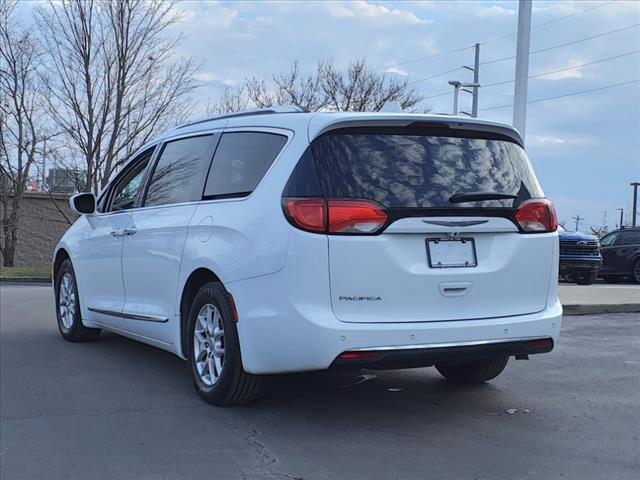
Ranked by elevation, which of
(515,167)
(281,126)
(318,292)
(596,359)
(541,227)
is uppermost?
(281,126)

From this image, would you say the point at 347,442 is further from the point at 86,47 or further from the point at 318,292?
the point at 86,47

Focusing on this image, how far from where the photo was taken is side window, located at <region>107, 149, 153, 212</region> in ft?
20.5

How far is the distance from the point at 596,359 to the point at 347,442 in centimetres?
351

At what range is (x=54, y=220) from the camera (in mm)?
25469

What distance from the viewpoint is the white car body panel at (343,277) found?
4.00 m

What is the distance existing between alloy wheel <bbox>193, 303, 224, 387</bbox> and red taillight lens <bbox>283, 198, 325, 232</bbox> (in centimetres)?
97

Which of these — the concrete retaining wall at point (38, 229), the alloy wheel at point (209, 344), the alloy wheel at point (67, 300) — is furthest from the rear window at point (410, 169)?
the concrete retaining wall at point (38, 229)

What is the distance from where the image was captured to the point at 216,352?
4723 millimetres

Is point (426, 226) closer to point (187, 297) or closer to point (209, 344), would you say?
point (209, 344)

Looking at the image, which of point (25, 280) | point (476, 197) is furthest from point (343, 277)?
point (25, 280)

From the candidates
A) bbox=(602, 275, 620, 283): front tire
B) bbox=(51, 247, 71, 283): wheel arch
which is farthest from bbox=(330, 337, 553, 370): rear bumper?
bbox=(602, 275, 620, 283): front tire

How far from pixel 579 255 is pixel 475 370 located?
12481 millimetres

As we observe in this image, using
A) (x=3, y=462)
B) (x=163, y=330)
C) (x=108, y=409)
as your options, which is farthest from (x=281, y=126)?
(x=3, y=462)

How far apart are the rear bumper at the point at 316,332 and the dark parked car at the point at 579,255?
43.4 feet
